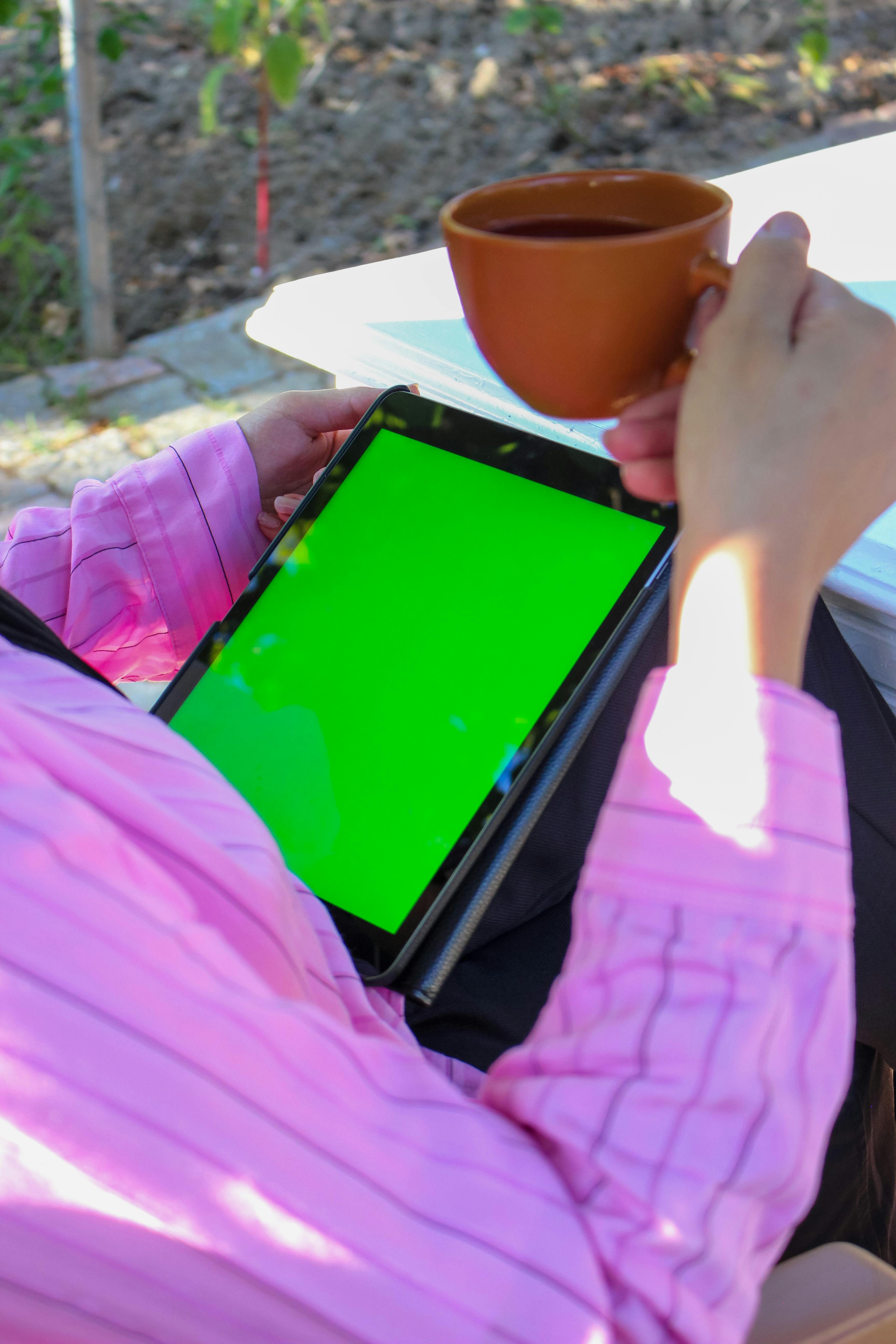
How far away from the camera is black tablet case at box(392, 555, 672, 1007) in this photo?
29.8 inches

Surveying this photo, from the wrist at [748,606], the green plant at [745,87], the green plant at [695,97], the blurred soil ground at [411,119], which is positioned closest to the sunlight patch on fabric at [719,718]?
the wrist at [748,606]

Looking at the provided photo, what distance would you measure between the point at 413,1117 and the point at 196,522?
2.04ft

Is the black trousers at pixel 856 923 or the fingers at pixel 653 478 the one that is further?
the black trousers at pixel 856 923

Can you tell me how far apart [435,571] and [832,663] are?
0.31 metres

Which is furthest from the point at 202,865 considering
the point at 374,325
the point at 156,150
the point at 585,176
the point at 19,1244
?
the point at 156,150

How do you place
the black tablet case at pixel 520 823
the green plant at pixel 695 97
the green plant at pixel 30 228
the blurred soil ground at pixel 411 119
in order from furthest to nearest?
the green plant at pixel 695 97, the blurred soil ground at pixel 411 119, the green plant at pixel 30 228, the black tablet case at pixel 520 823

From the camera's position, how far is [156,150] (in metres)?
3.33

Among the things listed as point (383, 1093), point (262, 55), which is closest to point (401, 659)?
point (383, 1093)

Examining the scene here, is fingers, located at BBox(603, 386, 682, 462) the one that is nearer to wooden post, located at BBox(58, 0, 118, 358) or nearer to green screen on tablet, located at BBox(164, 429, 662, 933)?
green screen on tablet, located at BBox(164, 429, 662, 933)

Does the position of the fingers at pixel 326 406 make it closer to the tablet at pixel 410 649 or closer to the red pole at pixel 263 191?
the tablet at pixel 410 649

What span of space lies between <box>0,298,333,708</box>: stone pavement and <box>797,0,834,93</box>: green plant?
1848mm

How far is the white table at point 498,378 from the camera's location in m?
0.91

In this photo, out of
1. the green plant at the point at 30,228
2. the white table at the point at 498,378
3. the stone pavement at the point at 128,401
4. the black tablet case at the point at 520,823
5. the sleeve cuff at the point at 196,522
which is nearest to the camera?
the black tablet case at the point at 520,823

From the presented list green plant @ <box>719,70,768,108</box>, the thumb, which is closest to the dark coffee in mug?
the thumb
